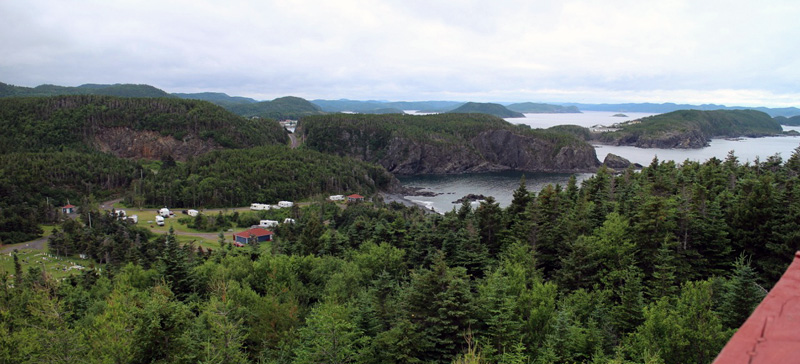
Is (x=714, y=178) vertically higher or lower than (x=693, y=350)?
higher

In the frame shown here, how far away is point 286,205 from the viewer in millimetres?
88438

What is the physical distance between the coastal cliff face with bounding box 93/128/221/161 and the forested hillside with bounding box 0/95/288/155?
26 centimetres

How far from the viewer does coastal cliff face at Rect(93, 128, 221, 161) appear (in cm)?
13712


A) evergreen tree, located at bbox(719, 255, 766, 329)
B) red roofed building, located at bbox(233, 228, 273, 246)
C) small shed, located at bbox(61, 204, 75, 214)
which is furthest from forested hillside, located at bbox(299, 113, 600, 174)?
evergreen tree, located at bbox(719, 255, 766, 329)

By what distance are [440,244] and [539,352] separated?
18.5 metres

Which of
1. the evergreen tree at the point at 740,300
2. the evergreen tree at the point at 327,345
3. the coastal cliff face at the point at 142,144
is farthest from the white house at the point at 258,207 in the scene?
the evergreen tree at the point at 740,300

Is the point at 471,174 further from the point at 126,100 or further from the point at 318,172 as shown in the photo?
the point at 126,100

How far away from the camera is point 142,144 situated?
138m

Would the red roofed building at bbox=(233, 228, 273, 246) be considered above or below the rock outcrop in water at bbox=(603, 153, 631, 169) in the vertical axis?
below

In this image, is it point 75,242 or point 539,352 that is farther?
point 75,242

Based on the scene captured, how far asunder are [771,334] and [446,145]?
15395 cm

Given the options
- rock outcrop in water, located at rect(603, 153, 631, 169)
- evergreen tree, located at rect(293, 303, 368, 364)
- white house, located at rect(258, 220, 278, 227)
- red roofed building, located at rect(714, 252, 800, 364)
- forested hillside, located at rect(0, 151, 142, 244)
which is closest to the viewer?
red roofed building, located at rect(714, 252, 800, 364)

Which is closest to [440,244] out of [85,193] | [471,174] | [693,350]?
[693,350]

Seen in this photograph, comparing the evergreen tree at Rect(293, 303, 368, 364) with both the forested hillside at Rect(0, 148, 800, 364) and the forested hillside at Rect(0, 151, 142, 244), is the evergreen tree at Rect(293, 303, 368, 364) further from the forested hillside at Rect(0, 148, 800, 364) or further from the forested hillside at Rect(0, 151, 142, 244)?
the forested hillside at Rect(0, 151, 142, 244)
